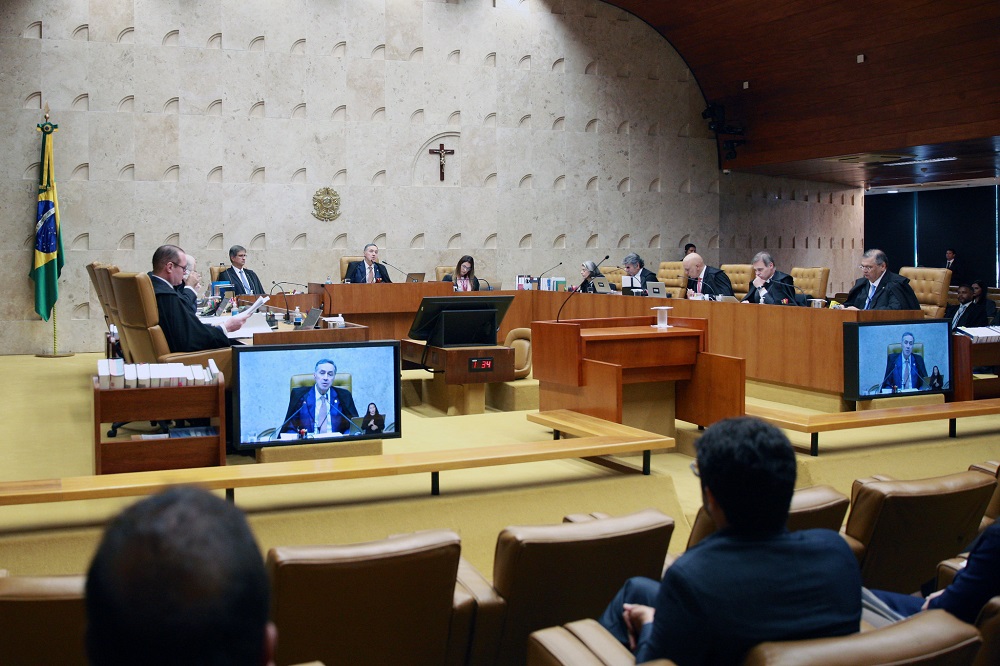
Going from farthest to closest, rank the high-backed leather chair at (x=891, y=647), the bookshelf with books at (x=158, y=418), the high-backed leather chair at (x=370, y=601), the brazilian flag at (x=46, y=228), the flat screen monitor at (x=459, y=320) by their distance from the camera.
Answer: the brazilian flag at (x=46, y=228), the flat screen monitor at (x=459, y=320), the bookshelf with books at (x=158, y=418), the high-backed leather chair at (x=370, y=601), the high-backed leather chair at (x=891, y=647)

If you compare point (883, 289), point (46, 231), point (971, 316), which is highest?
point (46, 231)

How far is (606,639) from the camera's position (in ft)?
6.02

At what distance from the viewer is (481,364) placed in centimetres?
660

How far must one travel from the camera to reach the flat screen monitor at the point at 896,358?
560cm

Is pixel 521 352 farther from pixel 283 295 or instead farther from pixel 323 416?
pixel 323 416

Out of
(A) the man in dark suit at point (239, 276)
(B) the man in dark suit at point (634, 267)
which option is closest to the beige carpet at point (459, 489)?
(A) the man in dark suit at point (239, 276)

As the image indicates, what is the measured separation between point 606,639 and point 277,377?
2603mm

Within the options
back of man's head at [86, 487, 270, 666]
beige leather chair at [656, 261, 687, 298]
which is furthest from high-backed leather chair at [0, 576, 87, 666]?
beige leather chair at [656, 261, 687, 298]

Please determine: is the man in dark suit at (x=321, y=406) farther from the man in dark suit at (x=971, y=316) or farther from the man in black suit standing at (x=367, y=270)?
the man in dark suit at (x=971, y=316)

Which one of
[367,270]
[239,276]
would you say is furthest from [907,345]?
[239,276]

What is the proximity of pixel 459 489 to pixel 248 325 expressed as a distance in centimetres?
296

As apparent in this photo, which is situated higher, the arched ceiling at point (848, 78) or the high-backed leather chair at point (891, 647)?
the arched ceiling at point (848, 78)

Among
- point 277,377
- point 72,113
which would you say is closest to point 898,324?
point 277,377

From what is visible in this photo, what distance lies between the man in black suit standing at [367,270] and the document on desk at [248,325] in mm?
3854
